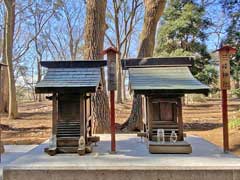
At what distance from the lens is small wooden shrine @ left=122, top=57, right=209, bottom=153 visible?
17.5 ft

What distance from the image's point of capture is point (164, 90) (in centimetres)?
529

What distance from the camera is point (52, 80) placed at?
540cm

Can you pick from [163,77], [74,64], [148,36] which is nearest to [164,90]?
[163,77]

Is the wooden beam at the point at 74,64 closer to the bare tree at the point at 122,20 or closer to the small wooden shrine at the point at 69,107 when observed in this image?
the small wooden shrine at the point at 69,107

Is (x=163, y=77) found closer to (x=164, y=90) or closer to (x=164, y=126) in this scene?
(x=164, y=90)

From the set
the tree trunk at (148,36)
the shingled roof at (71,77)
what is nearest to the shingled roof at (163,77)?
the shingled roof at (71,77)

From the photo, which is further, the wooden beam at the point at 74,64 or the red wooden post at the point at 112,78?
the wooden beam at the point at 74,64

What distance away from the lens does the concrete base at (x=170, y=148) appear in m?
5.32

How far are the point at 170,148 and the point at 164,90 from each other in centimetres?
104

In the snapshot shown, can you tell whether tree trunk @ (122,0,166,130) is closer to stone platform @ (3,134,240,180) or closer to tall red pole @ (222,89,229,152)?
tall red pole @ (222,89,229,152)

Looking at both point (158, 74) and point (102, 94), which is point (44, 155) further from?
point (102, 94)

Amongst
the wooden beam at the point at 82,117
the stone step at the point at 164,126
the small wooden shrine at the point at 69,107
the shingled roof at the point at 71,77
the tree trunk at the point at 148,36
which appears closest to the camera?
the shingled roof at the point at 71,77

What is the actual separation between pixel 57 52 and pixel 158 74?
24.9 metres

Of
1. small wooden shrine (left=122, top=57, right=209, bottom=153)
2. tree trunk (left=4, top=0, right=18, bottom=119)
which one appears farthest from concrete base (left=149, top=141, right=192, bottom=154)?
tree trunk (left=4, top=0, right=18, bottom=119)
